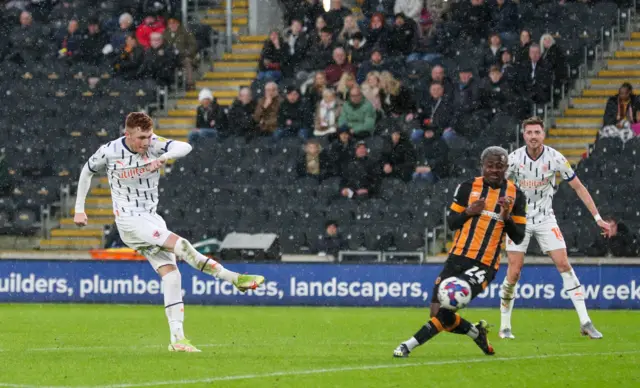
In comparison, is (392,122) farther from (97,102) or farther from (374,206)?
(97,102)

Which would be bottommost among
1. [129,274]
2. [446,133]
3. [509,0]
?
[129,274]

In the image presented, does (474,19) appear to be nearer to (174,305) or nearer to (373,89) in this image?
(373,89)

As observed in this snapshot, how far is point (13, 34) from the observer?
31.1 meters

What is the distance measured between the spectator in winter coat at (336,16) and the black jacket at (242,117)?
2.41m

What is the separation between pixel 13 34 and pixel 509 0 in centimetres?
1192

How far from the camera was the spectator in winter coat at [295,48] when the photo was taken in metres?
27.8

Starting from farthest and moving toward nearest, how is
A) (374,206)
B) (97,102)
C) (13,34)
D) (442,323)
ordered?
1. (13,34)
2. (97,102)
3. (374,206)
4. (442,323)

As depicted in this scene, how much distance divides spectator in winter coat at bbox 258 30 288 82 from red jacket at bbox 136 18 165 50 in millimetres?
2878

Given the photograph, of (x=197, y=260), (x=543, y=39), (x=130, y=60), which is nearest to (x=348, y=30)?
(x=543, y=39)

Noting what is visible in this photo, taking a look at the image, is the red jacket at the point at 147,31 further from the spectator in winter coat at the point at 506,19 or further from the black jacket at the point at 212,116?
the spectator in winter coat at the point at 506,19

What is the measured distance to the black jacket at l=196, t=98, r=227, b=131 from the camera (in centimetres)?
2709

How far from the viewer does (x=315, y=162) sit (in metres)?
25.2

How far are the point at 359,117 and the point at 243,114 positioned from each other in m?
2.72

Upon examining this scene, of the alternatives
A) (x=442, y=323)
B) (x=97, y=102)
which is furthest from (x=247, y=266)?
(x=442, y=323)
